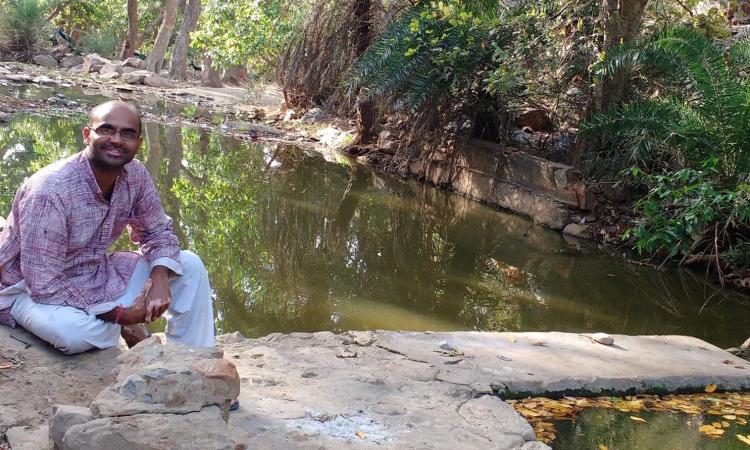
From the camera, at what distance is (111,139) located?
306 centimetres

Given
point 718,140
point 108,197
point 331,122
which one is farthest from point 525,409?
point 331,122

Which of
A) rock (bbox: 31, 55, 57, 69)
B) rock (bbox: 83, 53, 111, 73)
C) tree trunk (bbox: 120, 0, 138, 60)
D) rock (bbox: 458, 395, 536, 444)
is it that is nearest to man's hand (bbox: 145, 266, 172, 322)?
rock (bbox: 458, 395, 536, 444)

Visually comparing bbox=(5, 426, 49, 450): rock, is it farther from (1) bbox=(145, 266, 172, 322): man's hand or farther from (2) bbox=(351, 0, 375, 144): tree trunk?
(2) bbox=(351, 0, 375, 144): tree trunk

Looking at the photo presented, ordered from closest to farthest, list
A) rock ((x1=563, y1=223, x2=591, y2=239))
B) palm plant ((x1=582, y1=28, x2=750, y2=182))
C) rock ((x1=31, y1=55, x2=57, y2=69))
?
palm plant ((x1=582, y1=28, x2=750, y2=182))
rock ((x1=563, y1=223, x2=591, y2=239))
rock ((x1=31, y1=55, x2=57, y2=69))

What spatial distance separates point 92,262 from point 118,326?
0.31m

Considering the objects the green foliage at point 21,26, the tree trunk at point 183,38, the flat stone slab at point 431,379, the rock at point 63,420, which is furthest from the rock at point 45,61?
the rock at point 63,420

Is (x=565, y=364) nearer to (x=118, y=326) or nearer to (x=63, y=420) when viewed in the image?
(x=118, y=326)

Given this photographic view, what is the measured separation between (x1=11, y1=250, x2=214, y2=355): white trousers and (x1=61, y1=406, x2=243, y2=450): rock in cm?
75

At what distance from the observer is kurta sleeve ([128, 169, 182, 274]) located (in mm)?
3240

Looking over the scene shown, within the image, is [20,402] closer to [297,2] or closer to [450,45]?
[450,45]

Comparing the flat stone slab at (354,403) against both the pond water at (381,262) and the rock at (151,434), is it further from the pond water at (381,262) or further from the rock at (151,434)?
the pond water at (381,262)

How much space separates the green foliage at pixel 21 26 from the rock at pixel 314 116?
15.1 metres

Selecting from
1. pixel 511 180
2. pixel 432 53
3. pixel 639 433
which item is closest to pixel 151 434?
pixel 639 433

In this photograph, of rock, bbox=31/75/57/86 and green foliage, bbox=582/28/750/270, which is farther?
rock, bbox=31/75/57/86
